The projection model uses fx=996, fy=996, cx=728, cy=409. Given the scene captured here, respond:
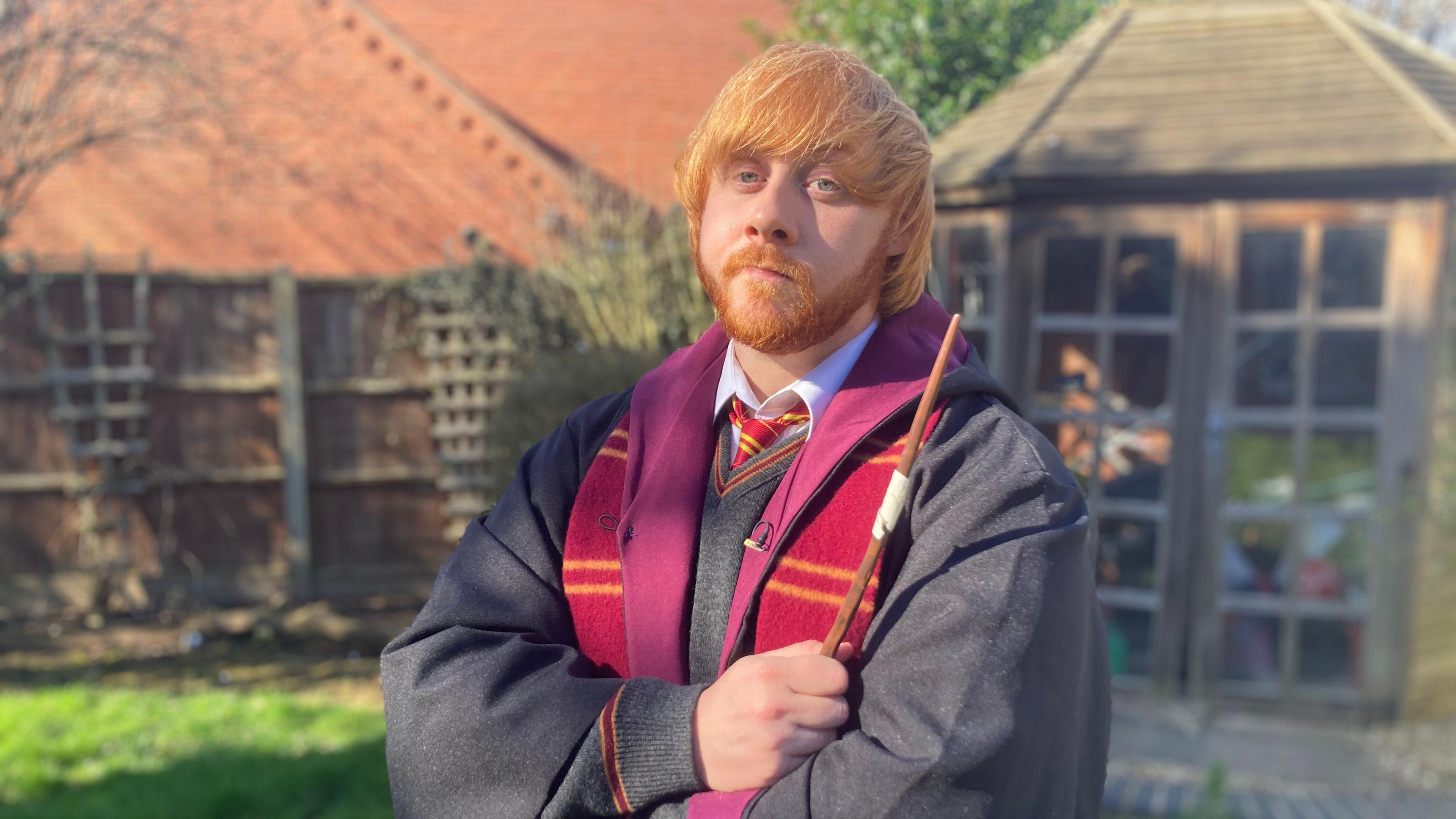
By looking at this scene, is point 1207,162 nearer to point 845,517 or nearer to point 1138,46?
point 1138,46

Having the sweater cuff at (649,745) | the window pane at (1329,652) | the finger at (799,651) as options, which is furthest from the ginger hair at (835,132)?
the window pane at (1329,652)

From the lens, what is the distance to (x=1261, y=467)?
398 centimetres

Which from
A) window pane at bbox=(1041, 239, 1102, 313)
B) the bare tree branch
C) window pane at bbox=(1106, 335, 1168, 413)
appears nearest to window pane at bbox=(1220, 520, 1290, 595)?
window pane at bbox=(1106, 335, 1168, 413)

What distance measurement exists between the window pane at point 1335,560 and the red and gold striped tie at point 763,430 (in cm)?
356

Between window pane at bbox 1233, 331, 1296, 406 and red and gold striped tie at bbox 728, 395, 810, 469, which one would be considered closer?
red and gold striped tie at bbox 728, 395, 810, 469

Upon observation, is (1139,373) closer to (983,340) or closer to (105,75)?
(983,340)

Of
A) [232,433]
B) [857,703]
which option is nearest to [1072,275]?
[857,703]

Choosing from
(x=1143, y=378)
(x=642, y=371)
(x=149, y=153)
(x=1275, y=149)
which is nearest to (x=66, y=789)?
(x=642, y=371)

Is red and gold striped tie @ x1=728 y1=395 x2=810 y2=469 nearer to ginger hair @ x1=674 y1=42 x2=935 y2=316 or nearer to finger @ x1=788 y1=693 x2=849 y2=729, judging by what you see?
ginger hair @ x1=674 y1=42 x2=935 y2=316

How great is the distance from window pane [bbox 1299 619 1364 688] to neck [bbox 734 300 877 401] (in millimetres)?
3653

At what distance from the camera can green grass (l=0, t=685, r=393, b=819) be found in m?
3.26

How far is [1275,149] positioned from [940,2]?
138cm

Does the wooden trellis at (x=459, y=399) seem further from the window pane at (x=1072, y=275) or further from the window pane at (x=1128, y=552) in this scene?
the window pane at (x=1128, y=552)

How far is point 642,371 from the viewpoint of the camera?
4.14m
